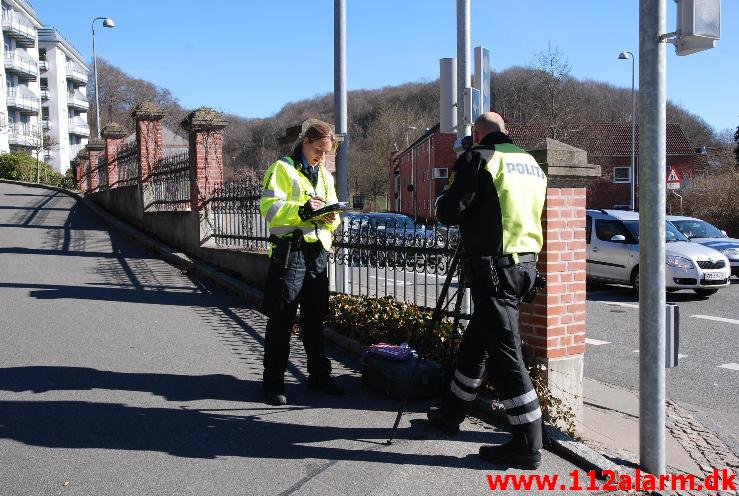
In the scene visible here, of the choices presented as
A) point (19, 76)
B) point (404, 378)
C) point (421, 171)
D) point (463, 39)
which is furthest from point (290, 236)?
point (19, 76)

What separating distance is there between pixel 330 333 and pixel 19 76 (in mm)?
78173

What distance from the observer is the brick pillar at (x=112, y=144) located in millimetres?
19266

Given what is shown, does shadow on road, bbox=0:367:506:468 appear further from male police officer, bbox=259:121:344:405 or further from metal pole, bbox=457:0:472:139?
metal pole, bbox=457:0:472:139

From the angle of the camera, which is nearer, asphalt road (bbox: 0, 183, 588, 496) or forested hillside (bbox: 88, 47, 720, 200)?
asphalt road (bbox: 0, 183, 588, 496)

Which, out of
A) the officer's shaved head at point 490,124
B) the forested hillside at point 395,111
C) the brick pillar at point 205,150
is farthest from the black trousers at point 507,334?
the forested hillside at point 395,111

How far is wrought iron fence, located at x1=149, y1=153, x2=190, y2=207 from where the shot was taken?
12273mm

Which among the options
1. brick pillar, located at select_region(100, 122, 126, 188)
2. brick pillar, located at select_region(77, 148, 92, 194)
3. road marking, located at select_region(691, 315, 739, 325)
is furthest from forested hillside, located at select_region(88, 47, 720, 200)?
road marking, located at select_region(691, 315, 739, 325)

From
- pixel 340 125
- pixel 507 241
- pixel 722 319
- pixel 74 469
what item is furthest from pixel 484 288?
pixel 722 319

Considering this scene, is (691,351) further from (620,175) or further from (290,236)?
(620,175)

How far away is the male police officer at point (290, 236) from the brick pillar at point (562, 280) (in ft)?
5.16

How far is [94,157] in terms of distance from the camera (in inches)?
990

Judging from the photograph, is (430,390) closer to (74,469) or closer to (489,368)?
(489,368)

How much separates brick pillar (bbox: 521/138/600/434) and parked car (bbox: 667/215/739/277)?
1156cm

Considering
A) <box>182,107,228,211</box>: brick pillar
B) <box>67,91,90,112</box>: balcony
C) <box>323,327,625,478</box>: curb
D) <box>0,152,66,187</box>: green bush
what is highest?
<box>67,91,90,112</box>: balcony
